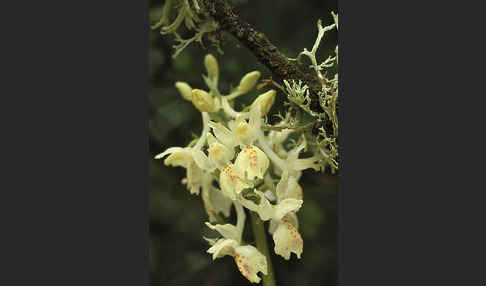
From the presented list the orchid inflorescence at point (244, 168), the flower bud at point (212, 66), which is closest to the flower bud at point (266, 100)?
the orchid inflorescence at point (244, 168)

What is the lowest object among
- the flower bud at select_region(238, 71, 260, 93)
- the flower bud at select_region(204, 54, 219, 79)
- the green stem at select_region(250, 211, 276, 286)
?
the green stem at select_region(250, 211, 276, 286)

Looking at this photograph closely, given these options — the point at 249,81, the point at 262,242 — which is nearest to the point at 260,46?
the point at 249,81

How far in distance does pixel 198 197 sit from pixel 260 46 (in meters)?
0.42

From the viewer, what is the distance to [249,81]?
1.25 m

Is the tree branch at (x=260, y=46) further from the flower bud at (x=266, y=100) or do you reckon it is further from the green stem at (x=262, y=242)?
the green stem at (x=262, y=242)

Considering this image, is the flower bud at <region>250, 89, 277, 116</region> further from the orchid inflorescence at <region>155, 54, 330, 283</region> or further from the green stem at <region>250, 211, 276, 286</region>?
the green stem at <region>250, 211, 276, 286</region>

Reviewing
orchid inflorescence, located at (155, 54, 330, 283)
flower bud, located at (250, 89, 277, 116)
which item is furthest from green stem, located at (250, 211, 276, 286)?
flower bud, located at (250, 89, 277, 116)

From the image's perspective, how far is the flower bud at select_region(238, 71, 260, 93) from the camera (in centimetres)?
125

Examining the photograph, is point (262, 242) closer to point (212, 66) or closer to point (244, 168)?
point (244, 168)

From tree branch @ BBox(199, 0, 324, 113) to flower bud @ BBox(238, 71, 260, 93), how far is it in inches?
1.6

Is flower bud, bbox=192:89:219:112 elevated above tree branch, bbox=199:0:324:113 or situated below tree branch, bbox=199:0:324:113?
below

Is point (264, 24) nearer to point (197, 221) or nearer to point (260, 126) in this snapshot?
point (260, 126)

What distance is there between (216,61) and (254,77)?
90mm

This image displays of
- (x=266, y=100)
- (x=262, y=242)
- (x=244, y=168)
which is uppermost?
(x=266, y=100)
